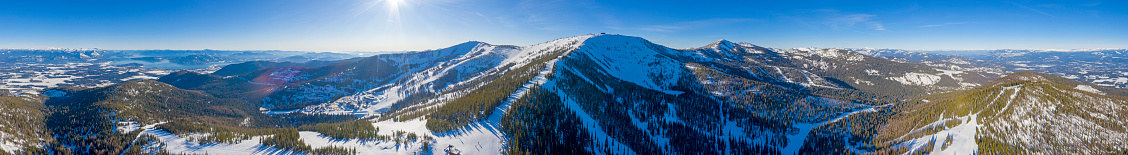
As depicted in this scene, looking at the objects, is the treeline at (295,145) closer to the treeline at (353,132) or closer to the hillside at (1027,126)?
the treeline at (353,132)

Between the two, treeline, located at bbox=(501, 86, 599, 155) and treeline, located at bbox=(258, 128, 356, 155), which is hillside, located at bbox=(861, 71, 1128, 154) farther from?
treeline, located at bbox=(258, 128, 356, 155)

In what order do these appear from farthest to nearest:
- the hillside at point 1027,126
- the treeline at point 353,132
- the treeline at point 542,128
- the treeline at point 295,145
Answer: the hillside at point 1027,126 < the treeline at point 353,132 < the treeline at point 542,128 < the treeline at point 295,145

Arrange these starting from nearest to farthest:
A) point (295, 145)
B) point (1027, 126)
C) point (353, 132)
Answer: point (295, 145), point (353, 132), point (1027, 126)

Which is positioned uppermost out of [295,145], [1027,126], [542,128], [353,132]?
[542,128]

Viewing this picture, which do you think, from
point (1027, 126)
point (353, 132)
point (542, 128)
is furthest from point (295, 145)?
point (1027, 126)

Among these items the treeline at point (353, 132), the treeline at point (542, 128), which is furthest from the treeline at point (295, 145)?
the treeline at point (542, 128)

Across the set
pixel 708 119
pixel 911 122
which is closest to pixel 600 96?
pixel 708 119

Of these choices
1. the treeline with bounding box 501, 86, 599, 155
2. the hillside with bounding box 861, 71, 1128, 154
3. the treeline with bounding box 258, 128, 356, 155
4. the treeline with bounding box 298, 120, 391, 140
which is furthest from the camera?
the hillside with bounding box 861, 71, 1128, 154

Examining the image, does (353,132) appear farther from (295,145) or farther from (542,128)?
(542,128)

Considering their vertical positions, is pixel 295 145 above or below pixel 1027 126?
above

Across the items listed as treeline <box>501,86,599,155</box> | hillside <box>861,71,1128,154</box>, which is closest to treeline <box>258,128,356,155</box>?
treeline <box>501,86,599,155</box>

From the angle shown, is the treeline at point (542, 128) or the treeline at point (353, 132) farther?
the treeline at point (353, 132)
